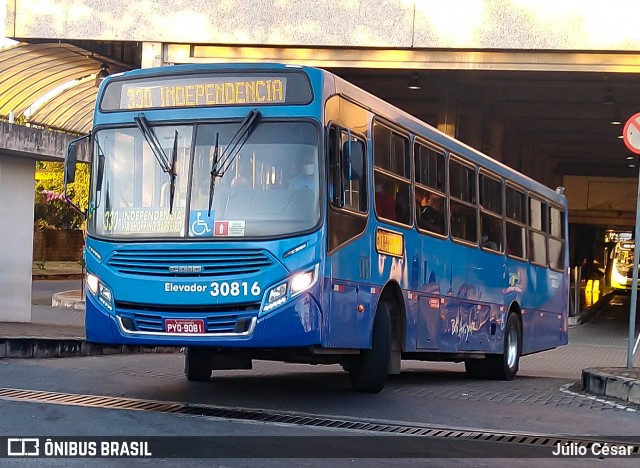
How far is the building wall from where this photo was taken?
61.0 ft

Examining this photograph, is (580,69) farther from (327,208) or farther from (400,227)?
(327,208)

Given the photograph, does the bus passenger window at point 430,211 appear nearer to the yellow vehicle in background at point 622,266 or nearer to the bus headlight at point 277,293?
the bus headlight at point 277,293

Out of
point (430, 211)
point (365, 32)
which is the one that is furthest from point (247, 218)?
point (365, 32)

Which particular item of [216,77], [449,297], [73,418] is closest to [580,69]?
[449,297]

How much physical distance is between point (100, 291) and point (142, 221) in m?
0.73

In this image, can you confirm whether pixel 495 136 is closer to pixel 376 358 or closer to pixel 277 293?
pixel 376 358

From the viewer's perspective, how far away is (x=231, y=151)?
32.7 feet

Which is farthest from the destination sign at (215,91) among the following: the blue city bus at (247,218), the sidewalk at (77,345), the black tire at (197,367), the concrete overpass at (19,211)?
the concrete overpass at (19,211)

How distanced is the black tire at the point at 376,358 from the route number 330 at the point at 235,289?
1724mm

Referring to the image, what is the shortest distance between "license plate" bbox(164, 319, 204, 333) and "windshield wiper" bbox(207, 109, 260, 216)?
989mm

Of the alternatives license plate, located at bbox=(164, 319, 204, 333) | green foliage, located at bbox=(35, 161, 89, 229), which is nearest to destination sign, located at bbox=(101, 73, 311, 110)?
license plate, located at bbox=(164, 319, 204, 333)

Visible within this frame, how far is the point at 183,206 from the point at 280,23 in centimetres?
1001

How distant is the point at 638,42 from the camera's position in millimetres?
18406

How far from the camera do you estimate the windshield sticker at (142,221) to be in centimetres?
998
